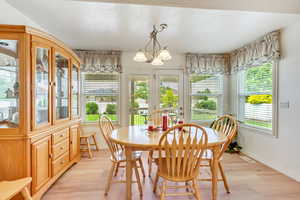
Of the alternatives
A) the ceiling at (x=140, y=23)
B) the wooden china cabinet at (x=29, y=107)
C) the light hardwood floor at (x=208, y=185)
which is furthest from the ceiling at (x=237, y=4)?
the light hardwood floor at (x=208, y=185)

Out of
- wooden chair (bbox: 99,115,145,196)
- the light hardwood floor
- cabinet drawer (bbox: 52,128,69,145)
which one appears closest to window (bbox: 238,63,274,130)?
the light hardwood floor

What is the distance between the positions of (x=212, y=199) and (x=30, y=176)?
1984 millimetres

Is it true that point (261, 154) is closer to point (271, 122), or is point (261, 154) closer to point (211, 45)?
point (271, 122)

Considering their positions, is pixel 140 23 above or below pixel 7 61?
above

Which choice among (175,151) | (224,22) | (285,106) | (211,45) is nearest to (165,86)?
(211,45)

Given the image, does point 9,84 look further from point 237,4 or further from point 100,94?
point 237,4

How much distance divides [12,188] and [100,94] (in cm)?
267

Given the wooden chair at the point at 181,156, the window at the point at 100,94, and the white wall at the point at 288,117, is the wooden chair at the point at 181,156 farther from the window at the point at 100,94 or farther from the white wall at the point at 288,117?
the window at the point at 100,94

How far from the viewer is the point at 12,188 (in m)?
1.54

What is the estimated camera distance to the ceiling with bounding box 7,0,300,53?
212 centimetres

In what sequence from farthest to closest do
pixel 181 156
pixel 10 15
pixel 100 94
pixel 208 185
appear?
1. pixel 100 94
2. pixel 208 185
3. pixel 10 15
4. pixel 181 156

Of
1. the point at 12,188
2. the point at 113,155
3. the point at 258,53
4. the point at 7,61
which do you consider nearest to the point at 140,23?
the point at 7,61

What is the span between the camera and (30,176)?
6.06 ft

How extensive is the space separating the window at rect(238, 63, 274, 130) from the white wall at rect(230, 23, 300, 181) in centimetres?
25
